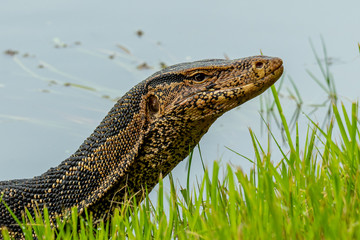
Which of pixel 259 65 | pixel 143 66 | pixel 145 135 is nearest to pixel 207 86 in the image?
pixel 259 65

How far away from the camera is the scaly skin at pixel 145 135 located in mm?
4695

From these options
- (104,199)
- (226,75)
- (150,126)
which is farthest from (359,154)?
(104,199)

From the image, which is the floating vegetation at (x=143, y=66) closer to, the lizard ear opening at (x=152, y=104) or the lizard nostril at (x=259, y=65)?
the lizard ear opening at (x=152, y=104)

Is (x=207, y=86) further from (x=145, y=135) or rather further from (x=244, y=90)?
(x=145, y=135)

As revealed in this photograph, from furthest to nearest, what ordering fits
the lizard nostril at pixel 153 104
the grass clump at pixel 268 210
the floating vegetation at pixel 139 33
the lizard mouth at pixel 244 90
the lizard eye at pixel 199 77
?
the floating vegetation at pixel 139 33, the lizard nostril at pixel 153 104, the lizard eye at pixel 199 77, the lizard mouth at pixel 244 90, the grass clump at pixel 268 210

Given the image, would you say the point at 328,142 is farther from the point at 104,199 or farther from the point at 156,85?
the point at 104,199

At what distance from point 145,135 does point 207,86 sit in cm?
57

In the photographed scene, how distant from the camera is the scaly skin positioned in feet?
15.4

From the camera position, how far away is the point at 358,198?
151 inches

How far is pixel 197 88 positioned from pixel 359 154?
3.93ft

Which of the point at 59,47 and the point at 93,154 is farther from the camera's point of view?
the point at 59,47

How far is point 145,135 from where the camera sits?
484 cm

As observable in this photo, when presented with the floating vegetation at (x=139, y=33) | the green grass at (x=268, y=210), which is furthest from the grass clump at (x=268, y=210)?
the floating vegetation at (x=139, y=33)

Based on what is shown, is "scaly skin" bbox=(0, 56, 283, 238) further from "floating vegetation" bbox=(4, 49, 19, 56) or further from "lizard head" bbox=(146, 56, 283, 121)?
"floating vegetation" bbox=(4, 49, 19, 56)
